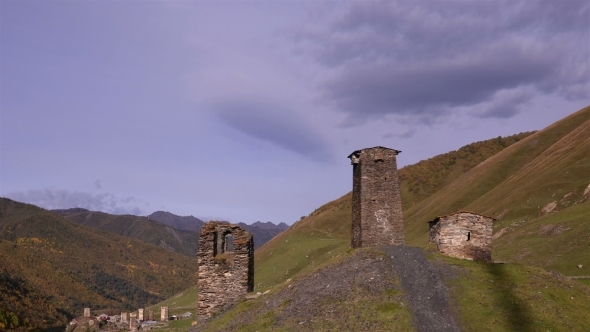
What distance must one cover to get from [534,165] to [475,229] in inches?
1876

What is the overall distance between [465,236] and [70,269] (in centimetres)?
11864

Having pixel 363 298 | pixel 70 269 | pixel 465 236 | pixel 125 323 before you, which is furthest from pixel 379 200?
pixel 70 269

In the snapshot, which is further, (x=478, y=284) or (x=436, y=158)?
(x=436, y=158)

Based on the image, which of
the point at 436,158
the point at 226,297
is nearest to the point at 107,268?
the point at 436,158

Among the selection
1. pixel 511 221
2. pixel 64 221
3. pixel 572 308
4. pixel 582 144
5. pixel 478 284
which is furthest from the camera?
pixel 64 221

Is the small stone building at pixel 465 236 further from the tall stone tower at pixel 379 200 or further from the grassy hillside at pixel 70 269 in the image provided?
the grassy hillside at pixel 70 269

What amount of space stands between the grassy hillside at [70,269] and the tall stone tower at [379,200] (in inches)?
1668

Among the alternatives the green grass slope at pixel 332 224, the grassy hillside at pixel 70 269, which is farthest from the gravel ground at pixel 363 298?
the grassy hillside at pixel 70 269

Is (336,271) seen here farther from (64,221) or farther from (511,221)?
(64,221)

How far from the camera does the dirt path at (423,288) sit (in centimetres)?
1805

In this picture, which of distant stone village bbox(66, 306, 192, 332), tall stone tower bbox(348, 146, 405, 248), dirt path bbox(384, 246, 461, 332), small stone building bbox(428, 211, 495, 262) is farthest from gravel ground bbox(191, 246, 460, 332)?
distant stone village bbox(66, 306, 192, 332)

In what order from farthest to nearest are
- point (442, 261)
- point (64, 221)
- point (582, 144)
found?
1. point (64, 221)
2. point (582, 144)
3. point (442, 261)

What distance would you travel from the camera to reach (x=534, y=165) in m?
68.0

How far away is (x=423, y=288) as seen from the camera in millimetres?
20938
